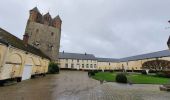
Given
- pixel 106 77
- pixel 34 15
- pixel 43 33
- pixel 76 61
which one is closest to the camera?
pixel 106 77

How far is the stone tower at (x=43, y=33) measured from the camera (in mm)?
43188

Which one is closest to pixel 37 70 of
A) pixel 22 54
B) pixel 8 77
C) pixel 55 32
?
pixel 22 54

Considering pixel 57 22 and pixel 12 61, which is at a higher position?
pixel 57 22

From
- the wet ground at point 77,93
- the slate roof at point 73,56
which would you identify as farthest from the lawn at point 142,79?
the slate roof at point 73,56

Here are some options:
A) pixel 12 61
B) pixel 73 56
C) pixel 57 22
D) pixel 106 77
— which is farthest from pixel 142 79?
pixel 73 56

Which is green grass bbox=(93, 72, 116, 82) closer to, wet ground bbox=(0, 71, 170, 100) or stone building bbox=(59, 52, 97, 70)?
wet ground bbox=(0, 71, 170, 100)

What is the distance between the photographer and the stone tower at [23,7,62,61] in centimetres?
4319

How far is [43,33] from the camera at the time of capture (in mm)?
45062

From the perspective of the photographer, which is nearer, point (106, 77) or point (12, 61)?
point (12, 61)

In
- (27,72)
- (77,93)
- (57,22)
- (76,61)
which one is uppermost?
(57,22)

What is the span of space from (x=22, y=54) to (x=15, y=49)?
2.22 metres

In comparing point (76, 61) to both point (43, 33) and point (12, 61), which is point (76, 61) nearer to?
point (43, 33)

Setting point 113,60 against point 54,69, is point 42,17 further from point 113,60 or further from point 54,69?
point 113,60

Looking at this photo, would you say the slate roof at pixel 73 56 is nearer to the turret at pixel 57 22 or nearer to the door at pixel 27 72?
the turret at pixel 57 22
